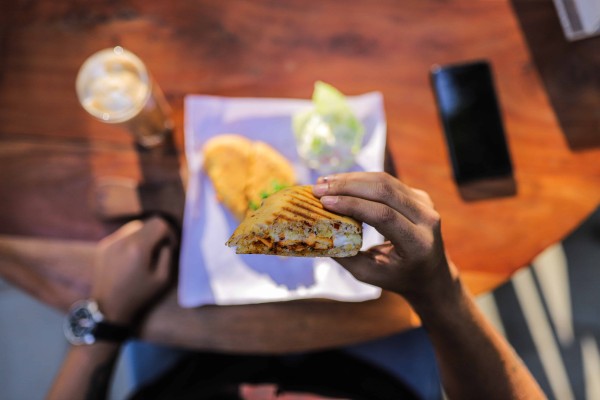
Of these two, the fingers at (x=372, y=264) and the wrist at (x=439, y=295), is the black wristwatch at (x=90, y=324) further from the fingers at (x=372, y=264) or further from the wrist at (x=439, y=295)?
the wrist at (x=439, y=295)

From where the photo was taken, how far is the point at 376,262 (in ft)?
→ 3.94

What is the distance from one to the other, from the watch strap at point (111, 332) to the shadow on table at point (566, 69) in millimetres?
1815

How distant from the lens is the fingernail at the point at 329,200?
3.63 feet

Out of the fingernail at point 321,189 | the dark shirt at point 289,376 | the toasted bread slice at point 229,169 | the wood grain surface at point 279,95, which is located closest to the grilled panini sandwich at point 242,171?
the toasted bread slice at point 229,169

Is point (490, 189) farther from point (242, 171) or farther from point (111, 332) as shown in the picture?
point (111, 332)

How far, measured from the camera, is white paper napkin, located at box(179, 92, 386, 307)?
61.4 inches

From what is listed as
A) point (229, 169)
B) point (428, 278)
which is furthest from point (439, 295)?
point (229, 169)

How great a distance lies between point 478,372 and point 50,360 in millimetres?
2060

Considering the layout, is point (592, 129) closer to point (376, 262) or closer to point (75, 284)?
point (376, 262)

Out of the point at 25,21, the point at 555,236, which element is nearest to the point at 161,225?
the point at 25,21

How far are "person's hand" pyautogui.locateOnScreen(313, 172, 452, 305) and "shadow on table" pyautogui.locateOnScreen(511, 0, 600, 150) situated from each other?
2.83 feet

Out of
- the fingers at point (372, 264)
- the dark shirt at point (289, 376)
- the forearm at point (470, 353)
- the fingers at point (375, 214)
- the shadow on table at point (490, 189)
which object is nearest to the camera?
the fingers at point (375, 214)

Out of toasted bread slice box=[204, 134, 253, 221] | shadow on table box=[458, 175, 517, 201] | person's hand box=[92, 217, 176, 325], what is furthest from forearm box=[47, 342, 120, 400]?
shadow on table box=[458, 175, 517, 201]

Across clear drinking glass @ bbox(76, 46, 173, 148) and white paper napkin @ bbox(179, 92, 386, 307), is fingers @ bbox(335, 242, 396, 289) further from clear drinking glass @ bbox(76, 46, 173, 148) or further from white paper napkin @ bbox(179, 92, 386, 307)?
clear drinking glass @ bbox(76, 46, 173, 148)
